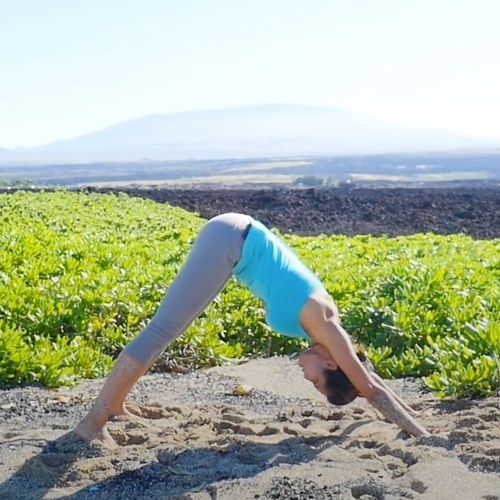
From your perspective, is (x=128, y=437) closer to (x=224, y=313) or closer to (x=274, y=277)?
(x=274, y=277)

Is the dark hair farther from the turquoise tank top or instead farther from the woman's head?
the turquoise tank top

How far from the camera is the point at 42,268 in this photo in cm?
948

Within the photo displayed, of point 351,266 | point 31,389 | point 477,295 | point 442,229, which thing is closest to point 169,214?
point 442,229

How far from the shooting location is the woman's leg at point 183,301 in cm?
459

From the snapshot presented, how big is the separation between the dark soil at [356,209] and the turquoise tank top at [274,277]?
58.9 ft

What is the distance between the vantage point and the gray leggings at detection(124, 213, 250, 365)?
15.0ft

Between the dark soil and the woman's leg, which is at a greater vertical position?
the woman's leg

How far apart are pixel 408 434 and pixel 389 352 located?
2.54 meters

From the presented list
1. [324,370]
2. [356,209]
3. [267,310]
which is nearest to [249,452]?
[324,370]

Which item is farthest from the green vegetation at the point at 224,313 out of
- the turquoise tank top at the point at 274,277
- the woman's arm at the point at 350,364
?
the turquoise tank top at the point at 274,277

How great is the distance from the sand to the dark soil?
17.1 m

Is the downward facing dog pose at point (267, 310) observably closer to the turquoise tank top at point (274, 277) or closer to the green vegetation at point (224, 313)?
the turquoise tank top at point (274, 277)

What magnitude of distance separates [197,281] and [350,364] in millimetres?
821

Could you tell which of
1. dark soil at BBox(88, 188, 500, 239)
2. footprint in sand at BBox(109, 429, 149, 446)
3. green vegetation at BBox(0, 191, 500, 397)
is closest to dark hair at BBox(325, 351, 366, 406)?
footprint in sand at BBox(109, 429, 149, 446)
